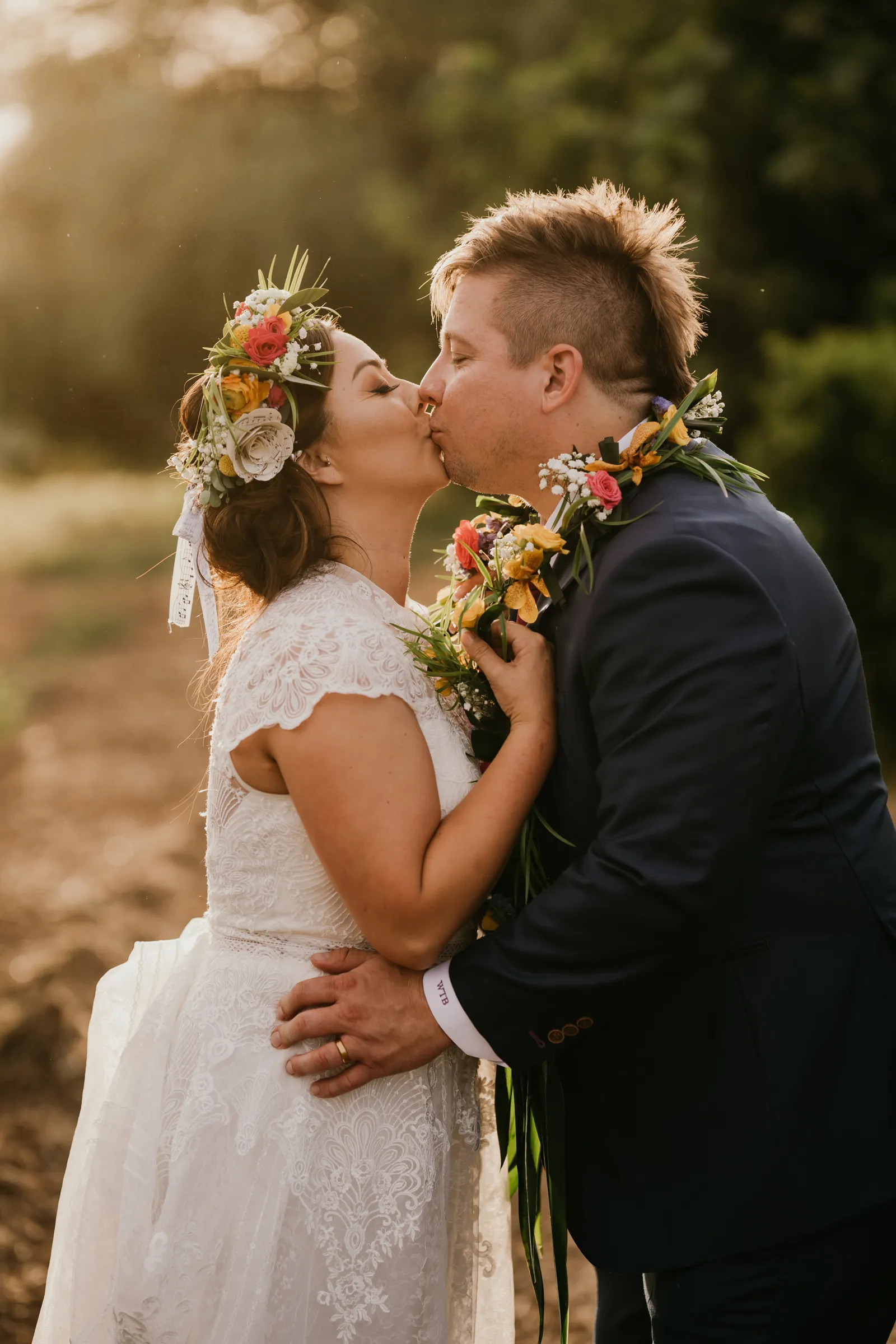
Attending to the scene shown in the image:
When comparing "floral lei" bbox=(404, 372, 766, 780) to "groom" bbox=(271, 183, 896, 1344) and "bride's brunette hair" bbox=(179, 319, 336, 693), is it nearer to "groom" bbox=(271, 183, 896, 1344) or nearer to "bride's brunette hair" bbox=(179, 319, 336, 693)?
"groom" bbox=(271, 183, 896, 1344)

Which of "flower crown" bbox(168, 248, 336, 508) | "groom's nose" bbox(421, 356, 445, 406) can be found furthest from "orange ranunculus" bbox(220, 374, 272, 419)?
"groom's nose" bbox(421, 356, 445, 406)

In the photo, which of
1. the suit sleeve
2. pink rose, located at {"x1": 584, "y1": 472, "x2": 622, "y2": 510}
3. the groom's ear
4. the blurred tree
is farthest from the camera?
the blurred tree

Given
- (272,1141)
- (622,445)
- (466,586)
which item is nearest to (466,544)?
(466,586)

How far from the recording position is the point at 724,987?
7.80 feet

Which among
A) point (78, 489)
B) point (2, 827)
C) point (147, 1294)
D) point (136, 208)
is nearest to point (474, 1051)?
point (147, 1294)

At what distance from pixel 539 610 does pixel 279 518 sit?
2.45 feet

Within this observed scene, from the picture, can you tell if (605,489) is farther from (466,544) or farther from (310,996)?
(310,996)

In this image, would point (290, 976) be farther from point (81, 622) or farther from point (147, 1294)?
point (81, 622)

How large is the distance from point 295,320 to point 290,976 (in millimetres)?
1620

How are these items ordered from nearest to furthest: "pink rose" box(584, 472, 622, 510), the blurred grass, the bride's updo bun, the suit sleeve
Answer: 1. the suit sleeve
2. "pink rose" box(584, 472, 622, 510)
3. the bride's updo bun
4. the blurred grass

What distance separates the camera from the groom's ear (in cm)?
284

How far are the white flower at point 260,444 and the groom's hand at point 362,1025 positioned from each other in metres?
1.22

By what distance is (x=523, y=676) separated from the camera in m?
2.58

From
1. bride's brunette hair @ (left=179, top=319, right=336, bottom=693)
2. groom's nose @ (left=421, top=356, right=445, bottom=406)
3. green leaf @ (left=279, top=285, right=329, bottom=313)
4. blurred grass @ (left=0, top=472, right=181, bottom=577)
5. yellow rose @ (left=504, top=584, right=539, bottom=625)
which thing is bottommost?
yellow rose @ (left=504, top=584, right=539, bottom=625)
